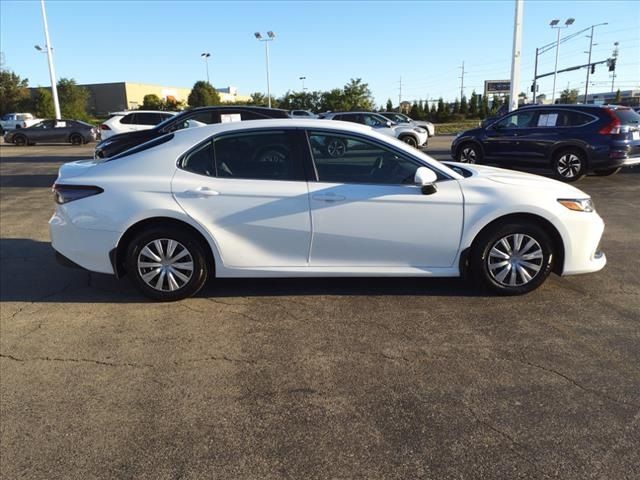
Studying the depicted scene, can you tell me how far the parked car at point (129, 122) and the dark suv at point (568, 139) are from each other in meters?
11.2

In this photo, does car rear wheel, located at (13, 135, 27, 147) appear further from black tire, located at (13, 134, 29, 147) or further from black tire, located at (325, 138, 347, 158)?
black tire, located at (325, 138, 347, 158)

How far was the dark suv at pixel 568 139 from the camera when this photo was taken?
1088 cm

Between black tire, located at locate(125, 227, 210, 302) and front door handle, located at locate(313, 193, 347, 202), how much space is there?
3.58ft

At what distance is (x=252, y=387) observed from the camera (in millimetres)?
3283

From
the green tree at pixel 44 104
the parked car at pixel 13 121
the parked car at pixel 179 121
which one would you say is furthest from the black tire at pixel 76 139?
the green tree at pixel 44 104

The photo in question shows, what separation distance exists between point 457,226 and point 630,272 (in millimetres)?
2185

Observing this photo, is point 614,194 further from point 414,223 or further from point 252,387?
point 252,387

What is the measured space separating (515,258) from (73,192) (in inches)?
152

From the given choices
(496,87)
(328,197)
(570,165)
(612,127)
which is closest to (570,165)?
(570,165)

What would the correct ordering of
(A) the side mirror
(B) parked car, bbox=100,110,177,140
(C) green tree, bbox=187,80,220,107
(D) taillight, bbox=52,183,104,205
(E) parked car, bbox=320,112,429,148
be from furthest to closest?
(C) green tree, bbox=187,80,220,107
(E) parked car, bbox=320,112,429,148
(B) parked car, bbox=100,110,177,140
(D) taillight, bbox=52,183,104,205
(A) the side mirror

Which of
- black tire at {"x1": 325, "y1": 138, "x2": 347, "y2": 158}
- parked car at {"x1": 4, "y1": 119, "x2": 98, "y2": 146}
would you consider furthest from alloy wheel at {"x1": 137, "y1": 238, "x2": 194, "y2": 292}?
parked car at {"x1": 4, "y1": 119, "x2": 98, "y2": 146}

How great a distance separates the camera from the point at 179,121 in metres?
11.9

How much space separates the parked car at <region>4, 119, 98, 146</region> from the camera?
2834cm

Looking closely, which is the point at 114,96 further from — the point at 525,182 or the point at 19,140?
the point at 525,182
